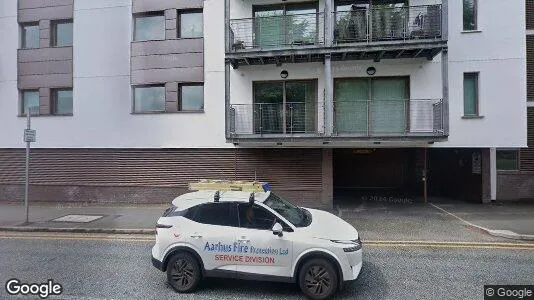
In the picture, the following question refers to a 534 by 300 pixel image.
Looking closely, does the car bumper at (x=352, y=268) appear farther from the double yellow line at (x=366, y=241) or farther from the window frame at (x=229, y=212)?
the double yellow line at (x=366, y=241)

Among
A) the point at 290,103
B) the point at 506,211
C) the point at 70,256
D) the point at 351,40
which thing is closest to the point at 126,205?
the point at 70,256

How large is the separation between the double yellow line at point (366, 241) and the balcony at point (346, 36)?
6189 mm

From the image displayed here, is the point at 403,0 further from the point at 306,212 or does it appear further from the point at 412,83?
the point at 306,212

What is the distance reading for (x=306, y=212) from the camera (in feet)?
20.8

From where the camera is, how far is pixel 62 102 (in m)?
14.1

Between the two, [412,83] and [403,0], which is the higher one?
[403,0]

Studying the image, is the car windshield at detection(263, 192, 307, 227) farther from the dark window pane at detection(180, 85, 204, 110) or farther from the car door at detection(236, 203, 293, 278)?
the dark window pane at detection(180, 85, 204, 110)

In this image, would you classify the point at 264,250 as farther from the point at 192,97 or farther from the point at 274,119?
the point at 192,97

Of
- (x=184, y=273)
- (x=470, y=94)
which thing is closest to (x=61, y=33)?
(x=184, y=273)

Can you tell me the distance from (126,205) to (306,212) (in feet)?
29.7

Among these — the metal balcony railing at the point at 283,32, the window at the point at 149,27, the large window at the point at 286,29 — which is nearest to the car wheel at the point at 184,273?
the metal balcony railing at the point at 283,32

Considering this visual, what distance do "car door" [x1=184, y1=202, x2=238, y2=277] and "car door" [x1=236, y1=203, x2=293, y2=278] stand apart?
145mm

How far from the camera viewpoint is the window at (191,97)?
13.1 meters

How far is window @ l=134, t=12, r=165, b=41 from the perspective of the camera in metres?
13.4
